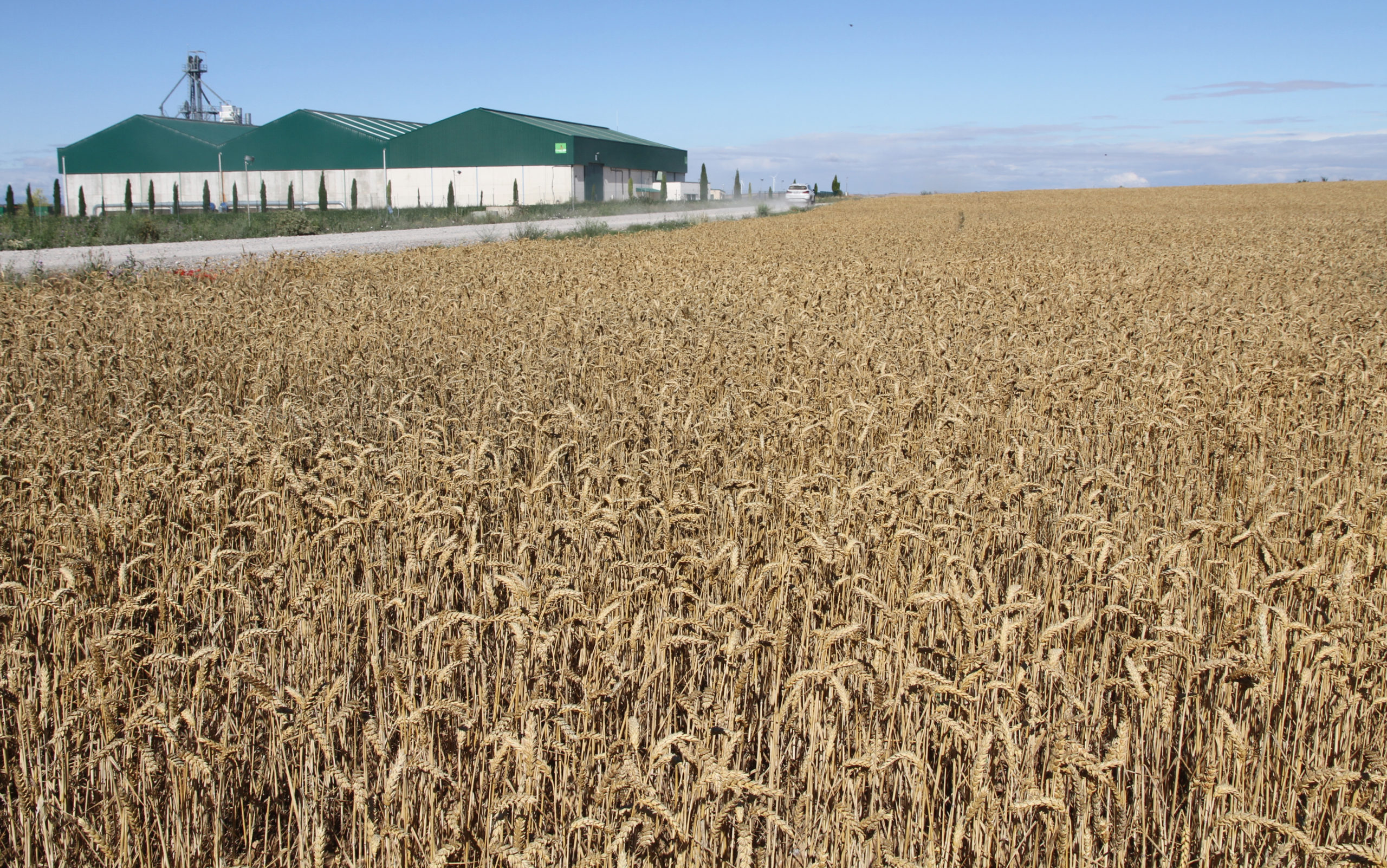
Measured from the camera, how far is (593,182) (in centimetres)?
6706

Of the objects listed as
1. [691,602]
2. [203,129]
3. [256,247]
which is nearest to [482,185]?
[203,129]

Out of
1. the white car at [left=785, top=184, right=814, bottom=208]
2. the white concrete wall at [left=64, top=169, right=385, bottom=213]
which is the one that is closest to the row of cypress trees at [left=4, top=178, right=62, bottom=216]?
the white concrete wall at [left=64, top=169, right=385, bottom=213]

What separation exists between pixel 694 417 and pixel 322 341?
4.43m

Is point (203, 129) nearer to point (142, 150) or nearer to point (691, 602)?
point (142, 150)

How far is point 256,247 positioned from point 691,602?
23.5m

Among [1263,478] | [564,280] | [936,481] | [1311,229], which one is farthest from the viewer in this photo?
[1311,229]

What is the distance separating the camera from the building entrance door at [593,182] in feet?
215

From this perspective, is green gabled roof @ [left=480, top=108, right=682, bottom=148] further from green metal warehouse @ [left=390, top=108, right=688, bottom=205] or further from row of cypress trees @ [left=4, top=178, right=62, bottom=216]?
row of cypress trees @ [left=4, top=178, right=62, bottom=216]

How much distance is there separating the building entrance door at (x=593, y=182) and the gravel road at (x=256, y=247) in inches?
1075

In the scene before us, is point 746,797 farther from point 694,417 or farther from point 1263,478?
point 1263,478

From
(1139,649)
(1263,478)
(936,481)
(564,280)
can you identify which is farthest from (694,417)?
(564,280)

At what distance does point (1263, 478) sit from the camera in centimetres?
545

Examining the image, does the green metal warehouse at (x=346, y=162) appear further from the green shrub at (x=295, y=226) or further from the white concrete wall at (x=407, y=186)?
the green shrub at (x=295, y=226)

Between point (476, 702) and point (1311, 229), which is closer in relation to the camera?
point (476, 702)
